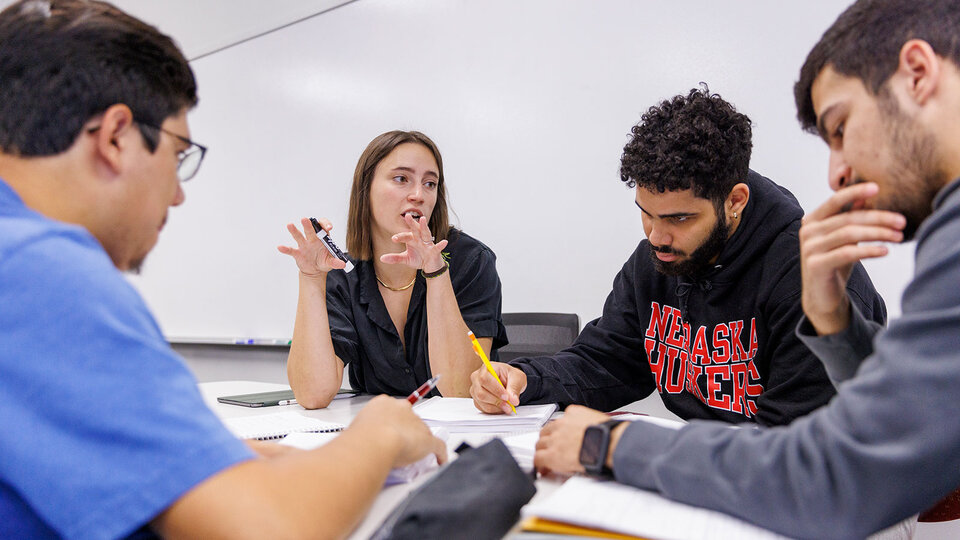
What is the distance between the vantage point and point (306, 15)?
10.6 feet

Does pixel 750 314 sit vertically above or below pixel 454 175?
below

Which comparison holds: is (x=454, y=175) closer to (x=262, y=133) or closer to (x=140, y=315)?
(x=262, y=133)

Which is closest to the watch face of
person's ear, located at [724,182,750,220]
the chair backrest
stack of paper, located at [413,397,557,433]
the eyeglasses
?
stack of paper, located at [413,397,557,433]

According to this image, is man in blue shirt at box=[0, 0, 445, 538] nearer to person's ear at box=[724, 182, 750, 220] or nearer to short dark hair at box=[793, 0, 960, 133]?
short dark hair at box=[793, 0, 960, 133]

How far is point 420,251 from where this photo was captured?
1.80 metres

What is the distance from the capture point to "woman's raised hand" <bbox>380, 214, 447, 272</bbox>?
1761mm

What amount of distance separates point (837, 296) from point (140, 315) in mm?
917

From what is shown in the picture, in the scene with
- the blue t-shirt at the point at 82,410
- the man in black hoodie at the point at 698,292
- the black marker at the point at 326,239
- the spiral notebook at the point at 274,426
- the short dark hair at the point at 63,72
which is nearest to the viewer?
the blue t-shirt at the point at 82,410

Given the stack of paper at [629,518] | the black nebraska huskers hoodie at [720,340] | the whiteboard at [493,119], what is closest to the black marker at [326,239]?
the black nebraska huskers hoodie at [720,340]

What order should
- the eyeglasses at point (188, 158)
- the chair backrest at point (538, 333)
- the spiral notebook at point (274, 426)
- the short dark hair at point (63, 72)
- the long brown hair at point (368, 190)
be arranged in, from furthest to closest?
the chair backrest at point (538, 333) → the long brown hair at point (368, 190) → the spiral notebook at point (274, 426) → the eyeglasses at point (188, 158) → the short dark hair at point (63, 72)

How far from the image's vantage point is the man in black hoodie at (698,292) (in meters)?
1.38

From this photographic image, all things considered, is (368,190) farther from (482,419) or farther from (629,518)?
(629,518)

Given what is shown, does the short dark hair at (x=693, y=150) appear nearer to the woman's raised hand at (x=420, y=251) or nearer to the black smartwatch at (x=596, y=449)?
the woman's raised hand at (x=420, y=251)

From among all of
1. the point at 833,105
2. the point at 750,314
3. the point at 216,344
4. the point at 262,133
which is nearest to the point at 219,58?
the point at 262,133
